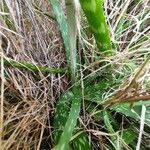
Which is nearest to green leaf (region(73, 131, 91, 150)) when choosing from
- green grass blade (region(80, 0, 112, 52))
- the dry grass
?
the dry grass

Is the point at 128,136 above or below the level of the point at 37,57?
below

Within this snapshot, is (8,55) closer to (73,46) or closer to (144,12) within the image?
(73,46)

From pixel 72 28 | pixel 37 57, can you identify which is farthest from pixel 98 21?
pixel 37 57

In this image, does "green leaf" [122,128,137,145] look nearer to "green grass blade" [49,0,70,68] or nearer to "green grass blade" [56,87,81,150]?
"green grass blade" [56,87,81,150]

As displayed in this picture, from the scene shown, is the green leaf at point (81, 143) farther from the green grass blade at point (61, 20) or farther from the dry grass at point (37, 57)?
the green grass blade at point (61, 20)

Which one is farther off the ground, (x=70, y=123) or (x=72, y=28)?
(x=72, y=28)

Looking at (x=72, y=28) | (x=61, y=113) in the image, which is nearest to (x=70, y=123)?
(x=61, y=113)

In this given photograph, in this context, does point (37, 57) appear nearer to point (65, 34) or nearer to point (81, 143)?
point (65, 34)

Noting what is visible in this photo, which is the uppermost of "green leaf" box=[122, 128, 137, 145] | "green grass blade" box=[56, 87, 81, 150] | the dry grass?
the dry grass

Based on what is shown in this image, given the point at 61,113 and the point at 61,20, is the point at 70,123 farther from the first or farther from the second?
the point at 61,20
